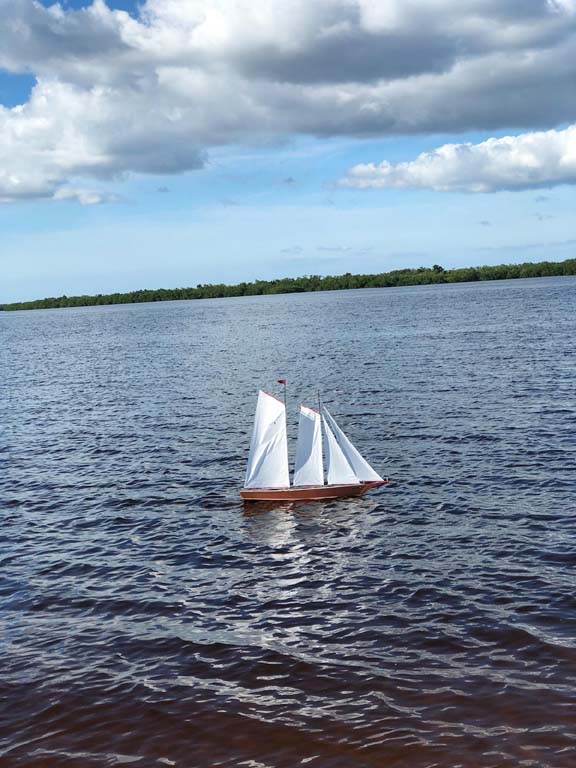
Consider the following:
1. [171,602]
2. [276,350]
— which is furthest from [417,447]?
[276,350]

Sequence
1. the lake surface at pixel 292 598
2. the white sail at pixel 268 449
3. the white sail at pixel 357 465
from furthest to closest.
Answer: the white sail at pixel 268 449
the white sail at pixel 357 465
the lake surface at pixel 292 598

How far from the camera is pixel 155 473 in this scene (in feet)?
133

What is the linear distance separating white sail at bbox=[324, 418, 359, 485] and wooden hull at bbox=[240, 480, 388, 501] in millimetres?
364

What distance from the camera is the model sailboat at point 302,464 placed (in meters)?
34.8

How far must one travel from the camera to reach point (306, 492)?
3478 cm

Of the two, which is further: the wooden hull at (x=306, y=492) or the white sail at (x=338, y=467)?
the white sail at (x=338, y=467)

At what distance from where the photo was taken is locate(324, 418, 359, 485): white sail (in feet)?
114

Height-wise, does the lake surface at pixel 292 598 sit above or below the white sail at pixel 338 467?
below

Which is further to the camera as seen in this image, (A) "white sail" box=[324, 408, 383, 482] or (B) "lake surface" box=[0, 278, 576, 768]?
(A) "white sail" box=[324, 408, 383, 482]

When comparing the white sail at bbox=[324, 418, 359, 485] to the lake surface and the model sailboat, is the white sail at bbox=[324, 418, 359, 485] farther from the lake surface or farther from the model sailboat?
the lake surface

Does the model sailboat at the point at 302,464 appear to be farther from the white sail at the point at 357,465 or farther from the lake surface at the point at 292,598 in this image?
the lake surface at the point at 292,598

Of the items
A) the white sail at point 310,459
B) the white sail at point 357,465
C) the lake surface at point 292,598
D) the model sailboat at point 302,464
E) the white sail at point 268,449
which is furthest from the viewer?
the white sail at point 310,459

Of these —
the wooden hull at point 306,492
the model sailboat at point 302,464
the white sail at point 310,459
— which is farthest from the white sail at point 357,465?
the white sail at point 310,459

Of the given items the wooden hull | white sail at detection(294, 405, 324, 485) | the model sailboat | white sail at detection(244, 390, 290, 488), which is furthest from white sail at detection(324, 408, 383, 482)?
white sail at detection(244, 390, 290, 488)
